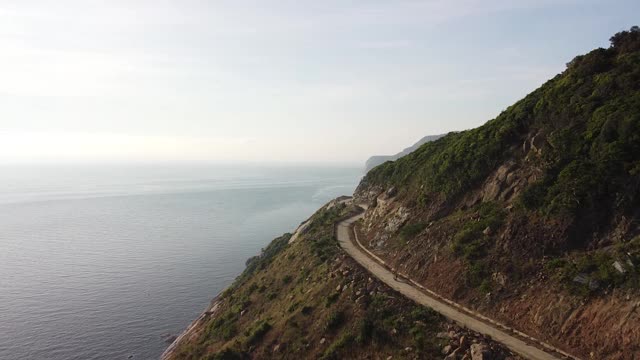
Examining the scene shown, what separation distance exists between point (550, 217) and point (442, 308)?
390 inches

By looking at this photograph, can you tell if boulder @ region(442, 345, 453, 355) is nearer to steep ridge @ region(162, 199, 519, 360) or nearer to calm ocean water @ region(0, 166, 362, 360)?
steep ridge @ region(162, 199, 519, 360)

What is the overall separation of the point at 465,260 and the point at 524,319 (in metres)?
6.71

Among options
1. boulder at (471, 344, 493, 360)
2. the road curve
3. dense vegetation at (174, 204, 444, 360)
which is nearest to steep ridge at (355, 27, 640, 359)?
the road curve

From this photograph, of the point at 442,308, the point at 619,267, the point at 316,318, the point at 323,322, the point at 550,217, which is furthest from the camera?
the point at 316,318

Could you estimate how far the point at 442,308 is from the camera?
1069 inches

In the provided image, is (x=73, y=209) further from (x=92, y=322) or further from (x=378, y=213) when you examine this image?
(x=378, y=213)

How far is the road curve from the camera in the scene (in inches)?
835

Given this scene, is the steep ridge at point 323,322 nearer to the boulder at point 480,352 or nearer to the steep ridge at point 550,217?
the boulder at point 480,352

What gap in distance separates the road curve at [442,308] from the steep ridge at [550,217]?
3.82 feet

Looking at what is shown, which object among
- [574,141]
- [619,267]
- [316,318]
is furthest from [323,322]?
[574,141]

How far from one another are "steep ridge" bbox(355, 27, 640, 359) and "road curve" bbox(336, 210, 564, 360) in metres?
1.16

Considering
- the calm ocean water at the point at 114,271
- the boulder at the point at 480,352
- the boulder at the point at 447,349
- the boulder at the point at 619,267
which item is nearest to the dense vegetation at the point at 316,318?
the boulder at the point at 447,349

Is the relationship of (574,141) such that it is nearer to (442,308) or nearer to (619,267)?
(619,267)

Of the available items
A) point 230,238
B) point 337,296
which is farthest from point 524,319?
point 230,238
